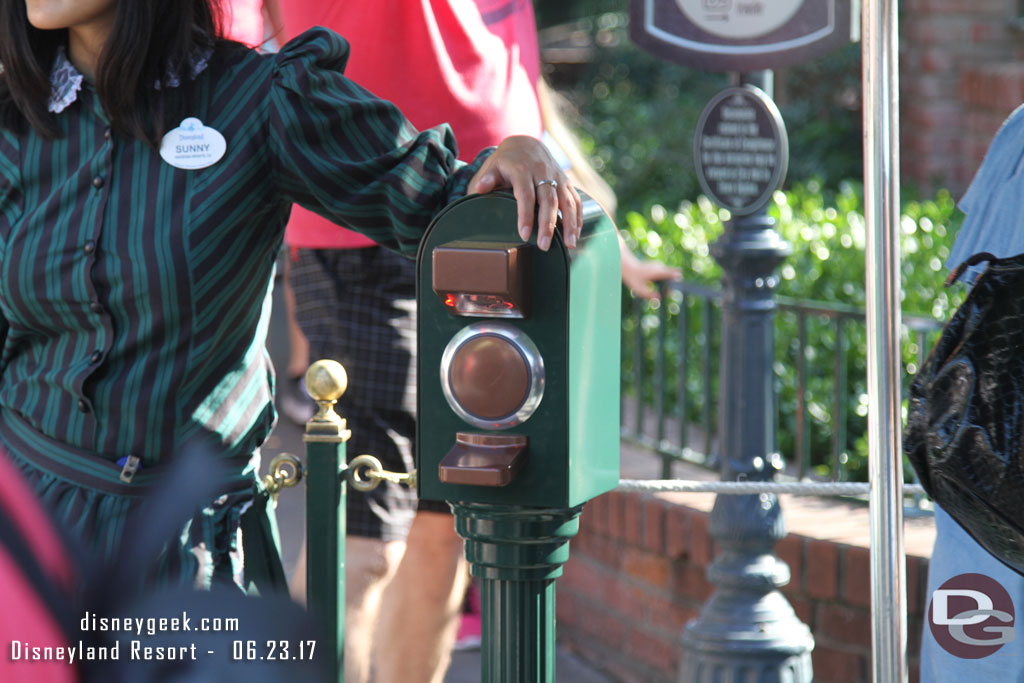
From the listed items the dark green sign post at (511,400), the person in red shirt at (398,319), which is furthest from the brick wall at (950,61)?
the dark green sign post at (511,400)

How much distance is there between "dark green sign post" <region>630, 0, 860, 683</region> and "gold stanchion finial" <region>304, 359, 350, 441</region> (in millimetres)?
1126

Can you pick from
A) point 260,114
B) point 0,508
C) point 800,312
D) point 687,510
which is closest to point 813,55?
point 800,312

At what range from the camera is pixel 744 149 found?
303 cm

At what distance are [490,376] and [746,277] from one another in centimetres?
145

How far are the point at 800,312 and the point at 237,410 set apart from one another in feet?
5.73

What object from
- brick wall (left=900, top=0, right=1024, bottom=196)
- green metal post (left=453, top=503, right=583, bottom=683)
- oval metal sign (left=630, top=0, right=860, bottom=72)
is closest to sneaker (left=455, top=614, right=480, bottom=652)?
oval metal sign (left=630, top=0, right=860, bottom=72)

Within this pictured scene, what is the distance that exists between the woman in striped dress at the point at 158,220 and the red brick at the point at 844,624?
5.15 ft

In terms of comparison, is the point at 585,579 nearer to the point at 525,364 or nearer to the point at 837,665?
the point at 837,665

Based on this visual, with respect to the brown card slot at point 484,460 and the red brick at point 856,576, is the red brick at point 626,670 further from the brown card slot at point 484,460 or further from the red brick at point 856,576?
the brown card slot at point 484,460

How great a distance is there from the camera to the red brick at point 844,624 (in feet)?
10.3

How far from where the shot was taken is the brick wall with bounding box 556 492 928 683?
10.3ft

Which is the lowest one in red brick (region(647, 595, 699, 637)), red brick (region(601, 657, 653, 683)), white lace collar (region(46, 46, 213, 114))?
red brick (region(601, 657, 653, 683))

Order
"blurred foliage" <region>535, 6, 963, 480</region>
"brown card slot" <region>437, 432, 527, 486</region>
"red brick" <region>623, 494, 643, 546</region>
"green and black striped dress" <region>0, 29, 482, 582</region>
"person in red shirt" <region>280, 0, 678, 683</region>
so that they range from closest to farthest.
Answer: "brown card slot" <region>437, 432, 527, 486</region> < "green and black striped dress" <region>0, 29, 482, 582</region> < "person in red shirt" <region>280, 0, 678, 683</region> < "red brick" <region>623, 494, 643, 546</region> < "blurred foliage" <region>535, 6, 963, 480</region>

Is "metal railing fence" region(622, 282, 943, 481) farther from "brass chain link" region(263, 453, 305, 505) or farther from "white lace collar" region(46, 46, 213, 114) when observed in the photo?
"white lace collar" region(46, 46, 213, 114)
